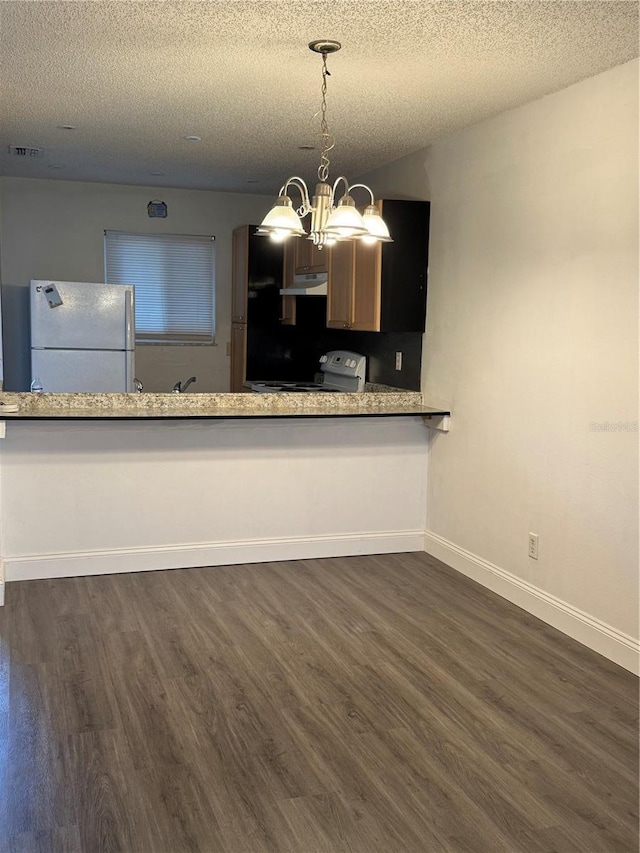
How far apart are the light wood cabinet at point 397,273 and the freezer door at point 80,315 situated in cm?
211

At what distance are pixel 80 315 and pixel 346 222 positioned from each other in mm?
3662

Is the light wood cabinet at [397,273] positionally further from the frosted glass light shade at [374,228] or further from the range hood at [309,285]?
the frosted glass light shade at [374,228]

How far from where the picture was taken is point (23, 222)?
6469 mm

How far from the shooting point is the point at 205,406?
4.42 metres

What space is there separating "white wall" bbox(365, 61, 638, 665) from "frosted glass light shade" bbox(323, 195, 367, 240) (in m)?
1.12

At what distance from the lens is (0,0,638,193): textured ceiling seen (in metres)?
2.78

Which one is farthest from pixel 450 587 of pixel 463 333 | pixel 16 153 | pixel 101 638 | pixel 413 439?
pixel 16 153

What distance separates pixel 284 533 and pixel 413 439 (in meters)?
0.97

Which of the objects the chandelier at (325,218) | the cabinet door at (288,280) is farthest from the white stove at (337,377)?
the chandelier at (325,218)

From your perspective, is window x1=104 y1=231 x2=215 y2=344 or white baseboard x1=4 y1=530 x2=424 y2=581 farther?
window x1=104 y1=231 x2=215 y2=344

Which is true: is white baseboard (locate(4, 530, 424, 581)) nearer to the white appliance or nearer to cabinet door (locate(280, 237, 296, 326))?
the white appliance

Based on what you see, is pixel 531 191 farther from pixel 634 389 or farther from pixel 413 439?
pixel 413 439

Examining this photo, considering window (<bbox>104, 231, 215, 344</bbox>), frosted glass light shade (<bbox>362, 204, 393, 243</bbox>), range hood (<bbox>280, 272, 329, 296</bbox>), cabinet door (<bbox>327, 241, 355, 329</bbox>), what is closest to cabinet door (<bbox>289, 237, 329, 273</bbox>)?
range hood (<bbox>280, 272, 329, 296</bbox>)

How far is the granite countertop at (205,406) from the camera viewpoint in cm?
408
